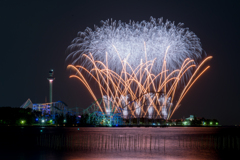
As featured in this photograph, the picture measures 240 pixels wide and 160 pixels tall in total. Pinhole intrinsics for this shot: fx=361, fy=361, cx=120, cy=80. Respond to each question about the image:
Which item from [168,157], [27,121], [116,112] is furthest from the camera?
[27,121]

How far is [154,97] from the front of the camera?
11119 centimetres

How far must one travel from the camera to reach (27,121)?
187 metres

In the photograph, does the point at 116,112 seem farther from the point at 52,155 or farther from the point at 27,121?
the point at 52,155

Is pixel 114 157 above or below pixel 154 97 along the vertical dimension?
below

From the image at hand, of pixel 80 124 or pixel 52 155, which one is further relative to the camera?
pixel 80 124

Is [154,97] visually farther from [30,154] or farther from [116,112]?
[30,154]

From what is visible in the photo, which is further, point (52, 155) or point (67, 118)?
point (67, 118)

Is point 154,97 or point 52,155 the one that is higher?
point 154,97
